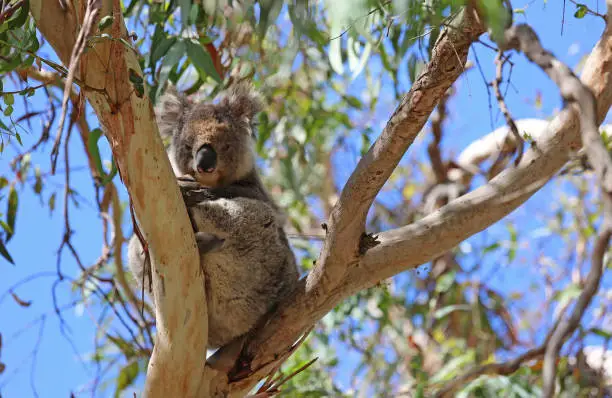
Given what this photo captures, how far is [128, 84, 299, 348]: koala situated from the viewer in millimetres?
2771

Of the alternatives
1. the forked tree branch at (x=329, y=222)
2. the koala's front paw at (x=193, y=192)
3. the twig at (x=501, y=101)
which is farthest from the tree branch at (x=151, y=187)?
the twig at (x=501, y=101)

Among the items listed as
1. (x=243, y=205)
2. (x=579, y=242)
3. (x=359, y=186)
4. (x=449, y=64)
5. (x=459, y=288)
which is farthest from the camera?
(x=579, y=242)

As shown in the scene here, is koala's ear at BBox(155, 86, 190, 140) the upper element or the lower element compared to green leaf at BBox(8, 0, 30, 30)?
upper

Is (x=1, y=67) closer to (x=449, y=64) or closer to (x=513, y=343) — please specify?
(x=449, y=64)

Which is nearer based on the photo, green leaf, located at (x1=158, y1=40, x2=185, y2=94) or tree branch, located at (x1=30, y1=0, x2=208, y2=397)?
tree branch, located at (x1=30, y1=0, x2=208, y2=397)

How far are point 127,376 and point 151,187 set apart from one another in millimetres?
2475

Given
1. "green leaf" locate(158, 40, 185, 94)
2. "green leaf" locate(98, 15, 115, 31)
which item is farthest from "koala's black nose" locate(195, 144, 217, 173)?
"green leaf" locate(98, 15, 115, 31)

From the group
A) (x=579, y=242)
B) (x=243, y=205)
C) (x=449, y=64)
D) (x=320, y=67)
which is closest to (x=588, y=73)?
(x=449, y=64)

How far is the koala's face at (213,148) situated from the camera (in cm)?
317

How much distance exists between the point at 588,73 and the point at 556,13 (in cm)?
26

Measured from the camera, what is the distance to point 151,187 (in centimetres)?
217

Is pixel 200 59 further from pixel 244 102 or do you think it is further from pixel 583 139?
pixel 583 139

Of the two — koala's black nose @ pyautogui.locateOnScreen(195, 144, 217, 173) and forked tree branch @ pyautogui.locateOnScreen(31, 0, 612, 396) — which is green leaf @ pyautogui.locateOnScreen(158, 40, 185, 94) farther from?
koala's black nose @ pyautogui.locateOnScreen(195, 144, 217, 173)

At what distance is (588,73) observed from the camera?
7.94 ft
